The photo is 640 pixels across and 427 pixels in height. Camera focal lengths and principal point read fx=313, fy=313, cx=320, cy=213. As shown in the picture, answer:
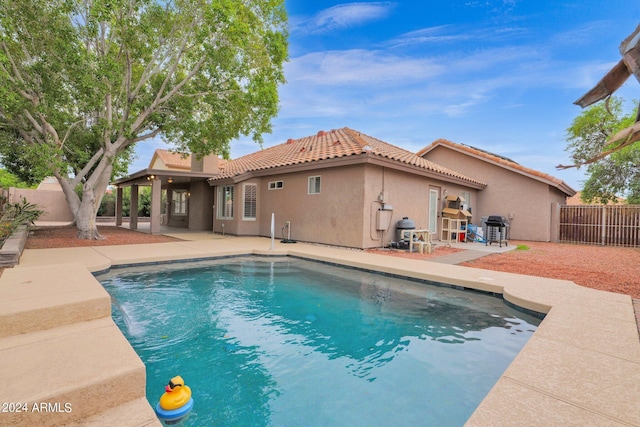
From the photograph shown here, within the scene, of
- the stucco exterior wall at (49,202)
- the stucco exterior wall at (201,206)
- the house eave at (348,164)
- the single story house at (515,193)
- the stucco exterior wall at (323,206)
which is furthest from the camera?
the stucco exterior wall at (49,202)

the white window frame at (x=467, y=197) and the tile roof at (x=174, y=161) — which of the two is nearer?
the white window frame at (x=467, y=197)

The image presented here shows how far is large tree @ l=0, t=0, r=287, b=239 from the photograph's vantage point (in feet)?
30.8

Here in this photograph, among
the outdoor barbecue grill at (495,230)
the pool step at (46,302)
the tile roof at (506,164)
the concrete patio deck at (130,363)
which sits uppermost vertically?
the tile roof at (506,164)

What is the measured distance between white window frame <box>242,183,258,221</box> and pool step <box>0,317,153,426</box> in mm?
11504

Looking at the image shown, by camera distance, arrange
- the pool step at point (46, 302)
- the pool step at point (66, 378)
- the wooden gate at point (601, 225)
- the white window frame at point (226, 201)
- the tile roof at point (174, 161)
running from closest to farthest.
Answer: the pool step at point (66, 378), the pool step at point (46, 302), the wooden gate at point (601, 225), the white window frame at point (226, 201), the tile roof at point (174, 161)

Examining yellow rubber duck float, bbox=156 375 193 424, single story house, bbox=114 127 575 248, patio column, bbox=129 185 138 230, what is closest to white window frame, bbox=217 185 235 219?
single story house, bbox=114 127 575 248

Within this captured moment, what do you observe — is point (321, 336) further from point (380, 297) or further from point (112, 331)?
point (112, 331)

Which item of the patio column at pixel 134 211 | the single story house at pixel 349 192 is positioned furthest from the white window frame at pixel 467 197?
the patio column at pixel 134 211

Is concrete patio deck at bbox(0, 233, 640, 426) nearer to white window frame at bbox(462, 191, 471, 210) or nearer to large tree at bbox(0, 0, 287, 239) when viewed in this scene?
large tree at bbox(0, 0, 287, 239)

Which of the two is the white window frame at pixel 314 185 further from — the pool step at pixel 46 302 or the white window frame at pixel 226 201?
the pool step at pixel 46 302

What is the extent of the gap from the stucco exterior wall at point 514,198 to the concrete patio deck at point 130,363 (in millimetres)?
12226

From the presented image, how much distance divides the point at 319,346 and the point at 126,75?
39.4ft

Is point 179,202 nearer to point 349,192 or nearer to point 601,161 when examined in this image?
point 349,192

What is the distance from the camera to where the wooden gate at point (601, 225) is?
1380 centimetres
